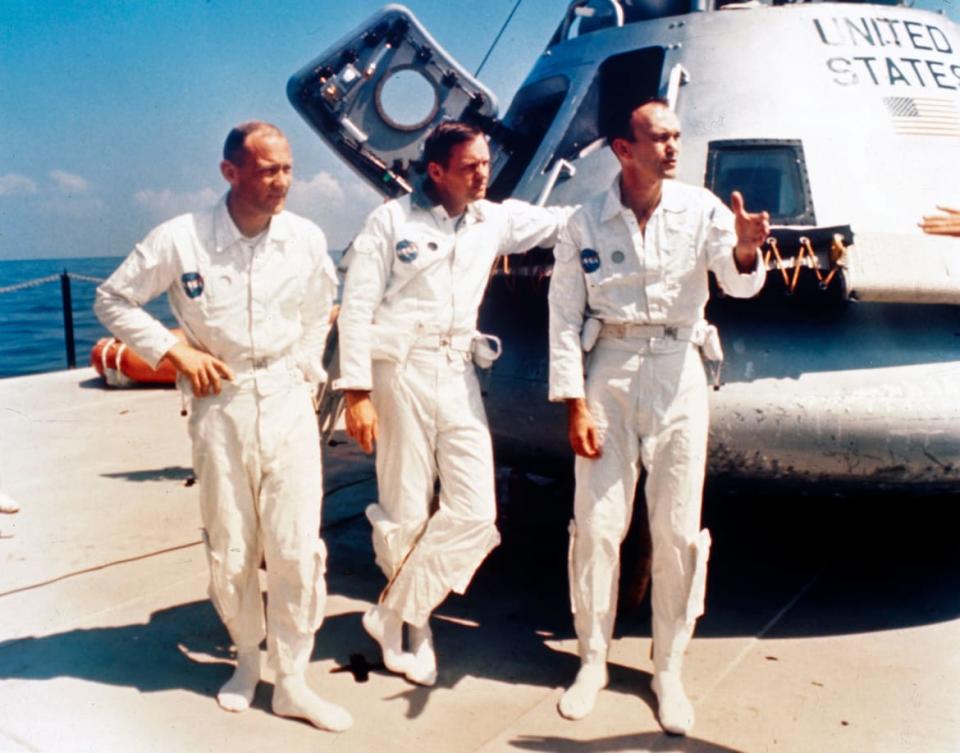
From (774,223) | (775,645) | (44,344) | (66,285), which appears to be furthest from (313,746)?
(44,344)

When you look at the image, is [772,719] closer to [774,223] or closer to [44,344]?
[774,223]

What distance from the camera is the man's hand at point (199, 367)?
2668 millimetres

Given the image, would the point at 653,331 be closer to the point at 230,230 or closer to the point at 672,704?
the point at 672,704

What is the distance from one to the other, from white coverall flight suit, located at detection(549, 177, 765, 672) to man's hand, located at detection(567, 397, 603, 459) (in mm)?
28

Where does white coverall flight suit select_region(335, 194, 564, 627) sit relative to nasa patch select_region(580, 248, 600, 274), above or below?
below

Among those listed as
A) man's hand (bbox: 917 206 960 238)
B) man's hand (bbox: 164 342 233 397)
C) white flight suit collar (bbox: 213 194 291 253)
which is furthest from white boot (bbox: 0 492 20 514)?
man's hand (bbox: 917 206 960 238)

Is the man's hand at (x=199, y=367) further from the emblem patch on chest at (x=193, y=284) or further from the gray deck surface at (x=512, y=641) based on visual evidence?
the gray deck surface at (x=512, y=641)

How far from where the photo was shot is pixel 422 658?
307 centimetres

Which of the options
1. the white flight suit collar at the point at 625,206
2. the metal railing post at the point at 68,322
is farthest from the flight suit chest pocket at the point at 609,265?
the metal railing post at the point at 68,322

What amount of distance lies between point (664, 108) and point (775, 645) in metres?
1.89

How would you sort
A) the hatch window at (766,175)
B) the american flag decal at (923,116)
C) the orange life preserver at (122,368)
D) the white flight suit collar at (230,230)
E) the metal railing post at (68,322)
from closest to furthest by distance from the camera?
the white flight suit collar at (230,230)
the hatch window at (766,175)
the american flag decal at (923,116)
the orange life preserver at (122,368)
the metal railing post at (68,322)

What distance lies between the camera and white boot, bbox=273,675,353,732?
2709 millimetres

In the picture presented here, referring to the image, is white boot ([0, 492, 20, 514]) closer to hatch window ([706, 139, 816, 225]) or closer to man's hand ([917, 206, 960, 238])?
hatch window ([706, 139, 816, 225])

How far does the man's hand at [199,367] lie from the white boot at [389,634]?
926mm
